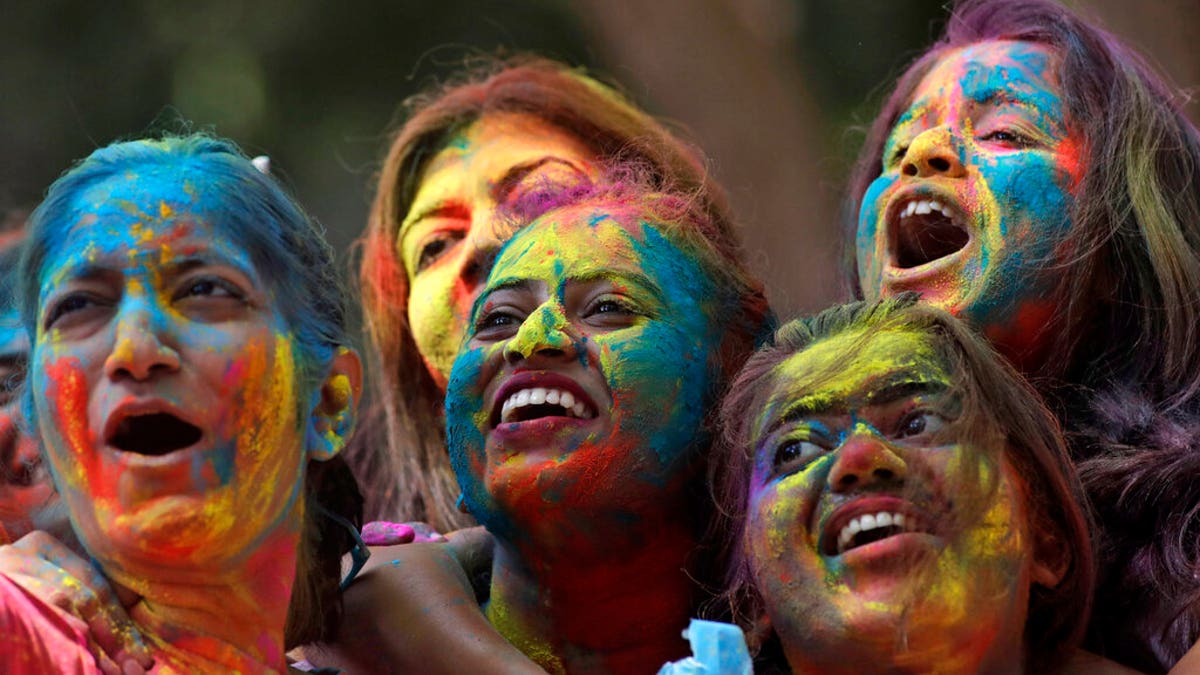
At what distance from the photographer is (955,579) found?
11.3ft

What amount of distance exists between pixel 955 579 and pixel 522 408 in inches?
38.5

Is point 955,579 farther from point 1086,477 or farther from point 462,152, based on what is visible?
point 462,152

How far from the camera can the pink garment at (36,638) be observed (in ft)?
10.1

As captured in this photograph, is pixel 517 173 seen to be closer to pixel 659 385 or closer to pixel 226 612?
pixel 659 385

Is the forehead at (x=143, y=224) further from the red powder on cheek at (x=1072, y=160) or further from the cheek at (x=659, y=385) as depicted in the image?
the red powder on cheek at (x=1072, y=160)

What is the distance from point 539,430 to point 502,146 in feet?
4.84

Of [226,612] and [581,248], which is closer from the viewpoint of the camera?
[226,612]

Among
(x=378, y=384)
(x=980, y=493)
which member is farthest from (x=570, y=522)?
(x=378, y=384)

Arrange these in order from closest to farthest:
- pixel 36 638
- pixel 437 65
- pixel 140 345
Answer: pixel 36 638 < pixel 140 345 < pixel 437 65

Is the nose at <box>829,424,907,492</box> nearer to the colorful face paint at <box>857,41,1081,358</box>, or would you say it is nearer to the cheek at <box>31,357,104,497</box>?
the colorful face paint at <box>857,41,1081,358</box>

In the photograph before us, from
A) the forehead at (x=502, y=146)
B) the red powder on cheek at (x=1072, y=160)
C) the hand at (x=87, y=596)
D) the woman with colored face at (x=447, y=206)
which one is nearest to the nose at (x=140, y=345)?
the hand at (x=87, y=596)

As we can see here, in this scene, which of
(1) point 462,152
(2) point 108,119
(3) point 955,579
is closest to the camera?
(3) point 955,579

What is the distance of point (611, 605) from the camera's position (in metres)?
4.05

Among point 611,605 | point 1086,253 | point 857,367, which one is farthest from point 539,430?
point 1086,253
